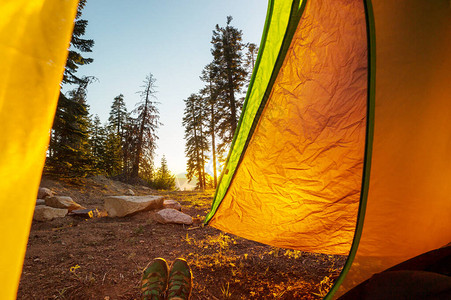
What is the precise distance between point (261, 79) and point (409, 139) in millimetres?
1286

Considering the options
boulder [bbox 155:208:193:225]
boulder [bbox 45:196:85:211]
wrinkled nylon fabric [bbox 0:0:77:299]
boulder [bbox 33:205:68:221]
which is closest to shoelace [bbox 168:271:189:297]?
wrinkled nylon fabric [bbox 0:0:77:299]

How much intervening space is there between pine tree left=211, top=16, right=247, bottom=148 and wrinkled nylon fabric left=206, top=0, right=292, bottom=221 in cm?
1269

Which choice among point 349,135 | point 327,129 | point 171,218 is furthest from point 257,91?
point 171,218

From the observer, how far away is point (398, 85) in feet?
4.88

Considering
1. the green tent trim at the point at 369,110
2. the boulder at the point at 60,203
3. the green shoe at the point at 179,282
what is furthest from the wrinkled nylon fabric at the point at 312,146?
the boulder at the point at 60,203

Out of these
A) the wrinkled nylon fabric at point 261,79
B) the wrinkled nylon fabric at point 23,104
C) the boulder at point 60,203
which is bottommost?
the boulder at point 60,203

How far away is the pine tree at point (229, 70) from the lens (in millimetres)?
15062

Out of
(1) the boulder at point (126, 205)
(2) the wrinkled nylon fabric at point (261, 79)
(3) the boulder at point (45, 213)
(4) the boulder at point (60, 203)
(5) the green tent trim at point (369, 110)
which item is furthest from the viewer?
(4) the boulder at point (60, 203)

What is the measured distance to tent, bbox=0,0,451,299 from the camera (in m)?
0.66

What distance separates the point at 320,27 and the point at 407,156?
1.22 m

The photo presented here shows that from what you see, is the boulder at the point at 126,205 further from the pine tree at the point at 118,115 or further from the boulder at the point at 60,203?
the pine tree at the point at 118,115

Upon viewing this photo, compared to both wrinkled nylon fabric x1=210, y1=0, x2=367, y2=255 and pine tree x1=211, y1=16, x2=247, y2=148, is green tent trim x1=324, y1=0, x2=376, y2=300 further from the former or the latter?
pine tree x1=211, y1=16, x2=247, y2=148

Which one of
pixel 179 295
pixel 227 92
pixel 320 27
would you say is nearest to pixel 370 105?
pixel 320 27

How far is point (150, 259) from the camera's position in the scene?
264cm
